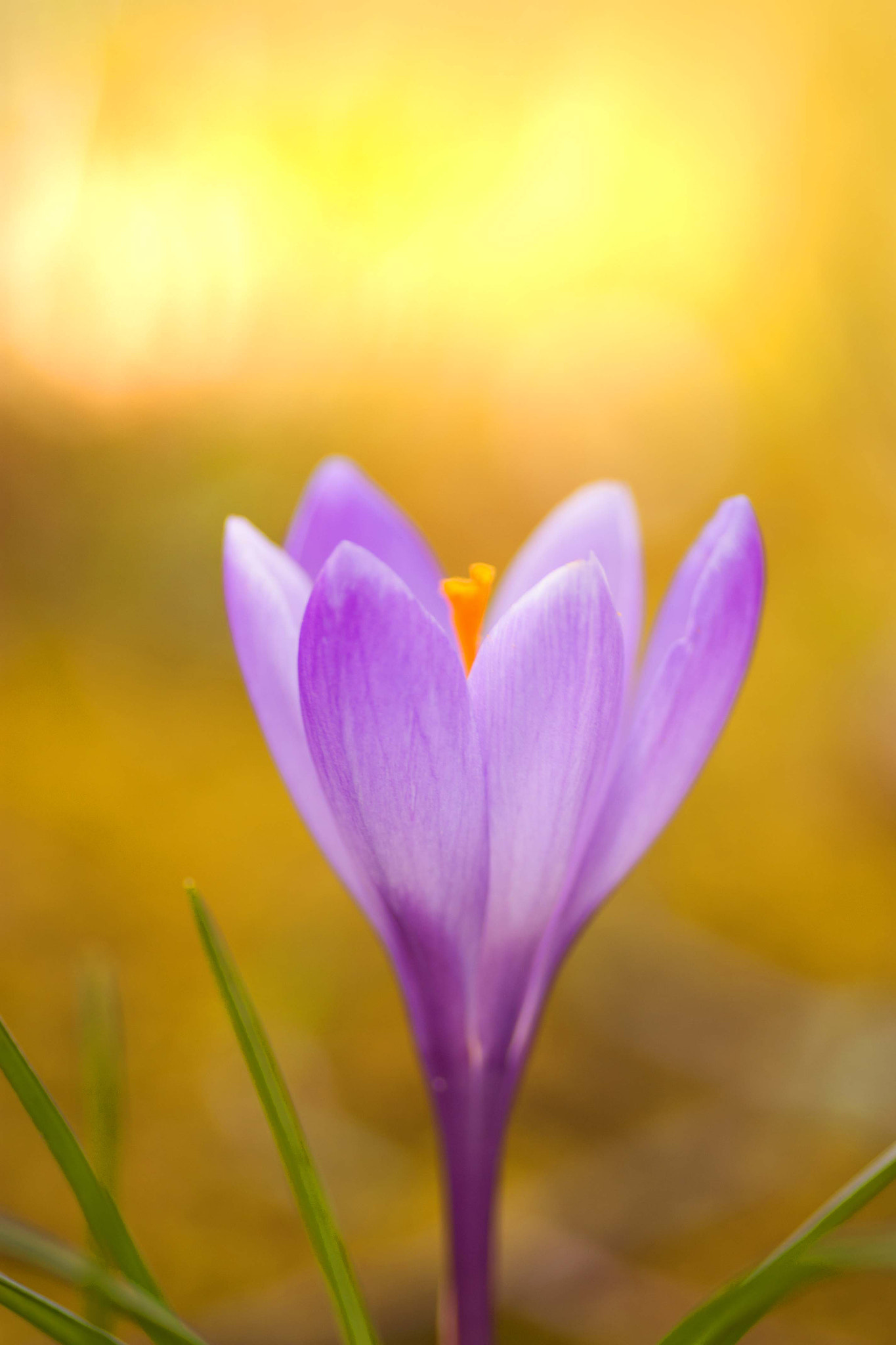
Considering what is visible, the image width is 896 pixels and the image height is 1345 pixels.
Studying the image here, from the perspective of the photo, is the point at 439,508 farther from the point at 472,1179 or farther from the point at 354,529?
the point at 472,1179

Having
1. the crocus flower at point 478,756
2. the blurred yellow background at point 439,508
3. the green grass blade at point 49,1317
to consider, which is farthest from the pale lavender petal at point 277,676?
the blurred yellow background at point 439,508

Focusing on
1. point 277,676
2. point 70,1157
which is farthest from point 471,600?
point 70,1157

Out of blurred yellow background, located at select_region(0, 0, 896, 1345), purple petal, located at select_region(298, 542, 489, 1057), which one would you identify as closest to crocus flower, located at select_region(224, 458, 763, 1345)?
purple petal, located at select_region(298, 542, 489, 1057)

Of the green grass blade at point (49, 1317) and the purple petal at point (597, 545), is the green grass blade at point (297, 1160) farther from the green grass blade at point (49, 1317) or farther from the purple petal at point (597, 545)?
the purple petal at point (597, 545)

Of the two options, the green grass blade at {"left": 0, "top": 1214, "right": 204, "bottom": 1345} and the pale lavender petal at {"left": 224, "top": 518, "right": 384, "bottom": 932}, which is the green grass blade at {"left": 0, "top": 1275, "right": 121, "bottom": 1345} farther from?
the pale lavender petal at {"left": 224, "top": 518, "right": 384, "bottom": 932}

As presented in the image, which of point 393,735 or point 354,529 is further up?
point 354,529
